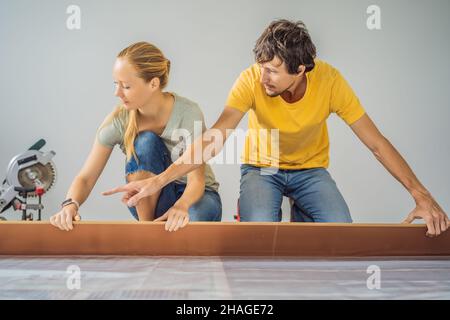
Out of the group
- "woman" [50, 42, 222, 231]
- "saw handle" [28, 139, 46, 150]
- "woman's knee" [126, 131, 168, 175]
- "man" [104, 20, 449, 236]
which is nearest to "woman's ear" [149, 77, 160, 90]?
"woman" [50, 42, 222, 231]

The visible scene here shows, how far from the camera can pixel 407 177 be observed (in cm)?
163

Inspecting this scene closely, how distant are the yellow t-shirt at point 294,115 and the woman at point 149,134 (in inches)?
8.4

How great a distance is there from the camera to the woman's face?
1825 millimetres

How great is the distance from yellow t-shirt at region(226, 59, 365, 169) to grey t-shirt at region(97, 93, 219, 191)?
0.17m

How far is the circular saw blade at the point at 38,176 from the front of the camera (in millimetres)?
3145

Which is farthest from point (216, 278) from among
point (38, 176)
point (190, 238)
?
point (38, 176)

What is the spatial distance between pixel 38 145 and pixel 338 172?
2.06 metres

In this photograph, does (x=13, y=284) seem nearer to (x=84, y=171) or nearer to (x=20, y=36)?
(x=84, y=171)

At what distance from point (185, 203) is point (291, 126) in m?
0.55

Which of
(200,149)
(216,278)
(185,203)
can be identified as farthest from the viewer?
(200,149)

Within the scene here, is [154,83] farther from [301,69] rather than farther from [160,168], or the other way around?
[301,69]

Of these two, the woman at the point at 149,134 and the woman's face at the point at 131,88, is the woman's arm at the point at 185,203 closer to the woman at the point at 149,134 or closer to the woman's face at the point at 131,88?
the woman at the point at 149,134

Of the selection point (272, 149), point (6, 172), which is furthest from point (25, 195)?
point (272, 149)
